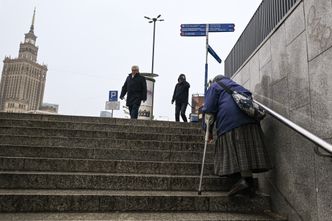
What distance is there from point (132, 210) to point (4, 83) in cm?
11569

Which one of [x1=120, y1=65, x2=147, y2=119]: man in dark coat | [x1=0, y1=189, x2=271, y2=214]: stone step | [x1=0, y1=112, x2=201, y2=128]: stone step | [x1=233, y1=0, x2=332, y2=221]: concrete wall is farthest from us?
[x1=120, y1=65, x2=147, y2=119]: man in dark coat

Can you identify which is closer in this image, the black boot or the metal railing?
the black boot

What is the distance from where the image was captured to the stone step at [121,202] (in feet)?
9.48

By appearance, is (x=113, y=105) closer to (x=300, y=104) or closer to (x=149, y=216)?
(x=149, y=216)

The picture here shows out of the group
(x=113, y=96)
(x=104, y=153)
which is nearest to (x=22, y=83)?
(x=113, y=96)

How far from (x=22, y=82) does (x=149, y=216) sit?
106m

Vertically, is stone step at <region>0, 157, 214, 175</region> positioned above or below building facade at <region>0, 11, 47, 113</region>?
below

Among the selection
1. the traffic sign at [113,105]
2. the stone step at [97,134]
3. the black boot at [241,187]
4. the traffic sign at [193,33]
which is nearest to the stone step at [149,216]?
the black boot at [241,187]

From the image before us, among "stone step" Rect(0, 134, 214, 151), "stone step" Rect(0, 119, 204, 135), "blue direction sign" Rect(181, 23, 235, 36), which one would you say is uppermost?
"blue direction sign" Rect(181, 23, 235, 36)

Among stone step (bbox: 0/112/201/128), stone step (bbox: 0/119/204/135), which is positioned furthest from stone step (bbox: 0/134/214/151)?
stone step (bbox: 0/112/201/128)

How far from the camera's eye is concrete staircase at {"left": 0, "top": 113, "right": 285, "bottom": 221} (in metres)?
2.92

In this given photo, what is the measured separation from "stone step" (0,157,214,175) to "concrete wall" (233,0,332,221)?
1041mm

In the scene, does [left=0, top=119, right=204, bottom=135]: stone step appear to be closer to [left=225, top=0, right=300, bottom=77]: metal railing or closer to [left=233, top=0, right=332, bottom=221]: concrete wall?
[left=225, top=0, right=300, bottom=77]: metal railing

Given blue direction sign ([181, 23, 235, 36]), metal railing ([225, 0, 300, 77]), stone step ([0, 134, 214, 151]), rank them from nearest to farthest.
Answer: metal railing ([225, 0, 300, 77])
stone step ([0, 134, 214, 151])
blue direction sign ([181, 23, 235, 36])
